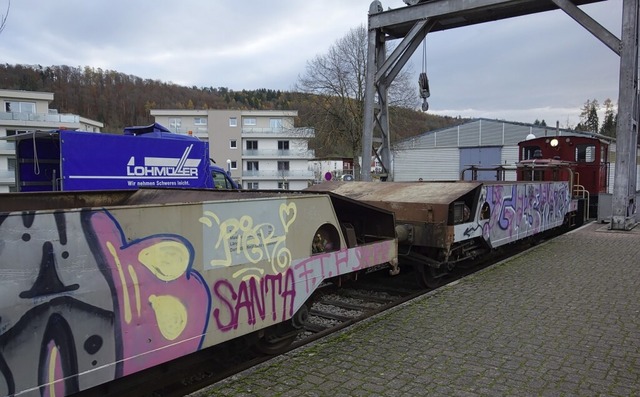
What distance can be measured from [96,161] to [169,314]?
925 cm

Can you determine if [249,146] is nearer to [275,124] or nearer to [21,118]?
[275,124]

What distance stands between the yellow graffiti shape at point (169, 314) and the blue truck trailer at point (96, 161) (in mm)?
7127

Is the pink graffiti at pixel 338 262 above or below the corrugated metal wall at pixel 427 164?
below

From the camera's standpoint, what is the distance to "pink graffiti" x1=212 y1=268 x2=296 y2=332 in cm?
342

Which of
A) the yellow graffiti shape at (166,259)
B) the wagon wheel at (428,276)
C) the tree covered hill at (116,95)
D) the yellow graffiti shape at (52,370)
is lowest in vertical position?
the wagon wheel at (428,276)

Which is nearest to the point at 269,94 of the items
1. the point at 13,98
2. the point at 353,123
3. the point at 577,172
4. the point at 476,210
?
the point at 13,98

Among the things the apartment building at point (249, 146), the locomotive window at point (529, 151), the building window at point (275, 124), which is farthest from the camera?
the building window at point (275, 124)

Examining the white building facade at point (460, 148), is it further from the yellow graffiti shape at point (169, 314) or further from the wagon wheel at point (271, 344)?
the yellow graffiti shape at point (169, 314)

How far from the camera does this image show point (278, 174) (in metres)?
63.0

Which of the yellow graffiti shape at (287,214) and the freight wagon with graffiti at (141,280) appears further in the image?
the yellow graffiti shape at (287,214)

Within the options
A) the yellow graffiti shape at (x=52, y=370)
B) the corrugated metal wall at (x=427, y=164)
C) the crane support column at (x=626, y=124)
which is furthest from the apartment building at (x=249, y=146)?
the yellow graffiti shape at (x=52, y=370)

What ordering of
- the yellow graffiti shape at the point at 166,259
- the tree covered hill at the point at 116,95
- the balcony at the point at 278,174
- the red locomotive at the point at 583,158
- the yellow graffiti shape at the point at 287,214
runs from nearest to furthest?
1. the yellow graffiti shape at the point at 166,259
2. the yellow graffiti shape at the point at 287,214
3. the red locomotive at the point at 583,158
4. the balcony at the point at 278,174
5. the tree covered hill at the point at 116,95

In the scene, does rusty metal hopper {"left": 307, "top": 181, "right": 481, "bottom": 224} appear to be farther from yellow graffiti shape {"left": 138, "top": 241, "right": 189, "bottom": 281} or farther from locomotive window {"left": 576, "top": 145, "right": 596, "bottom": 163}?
locomotive window {"left": 576, "top": 145, "right": 596, "bottom": 163}

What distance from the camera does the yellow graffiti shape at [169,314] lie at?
117 inches
